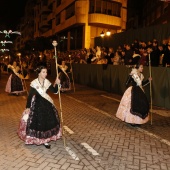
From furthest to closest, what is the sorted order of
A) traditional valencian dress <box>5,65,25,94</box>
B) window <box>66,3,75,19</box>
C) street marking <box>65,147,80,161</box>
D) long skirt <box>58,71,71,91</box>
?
1. window <box>66,3,75,19</box>
2. long skirt <box>58,71,71,91</box>
3. traditional valencian dress <box>5,65,25,94</box>
4. street marking <box>65,147,80,161</box>

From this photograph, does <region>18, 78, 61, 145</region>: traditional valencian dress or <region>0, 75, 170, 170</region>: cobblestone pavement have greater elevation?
<region>18, 78, 61, 145</region>: traditional valencian dress

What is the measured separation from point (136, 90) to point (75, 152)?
3.38 meters

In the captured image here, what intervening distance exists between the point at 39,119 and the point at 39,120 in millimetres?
23

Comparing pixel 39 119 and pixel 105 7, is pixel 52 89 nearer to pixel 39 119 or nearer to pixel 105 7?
pixel 39 119

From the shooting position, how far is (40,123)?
6.41 m

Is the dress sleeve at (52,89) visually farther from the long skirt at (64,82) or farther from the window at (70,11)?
the window at (70,11)

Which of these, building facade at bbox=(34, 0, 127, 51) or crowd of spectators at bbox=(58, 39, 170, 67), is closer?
crowd of spectators at bbox=(58, 39, 170, 67)

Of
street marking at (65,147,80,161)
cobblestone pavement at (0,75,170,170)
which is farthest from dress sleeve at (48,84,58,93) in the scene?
street marking at (65,147,80,161)

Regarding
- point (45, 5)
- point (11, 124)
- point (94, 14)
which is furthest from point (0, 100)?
point (45, 5)

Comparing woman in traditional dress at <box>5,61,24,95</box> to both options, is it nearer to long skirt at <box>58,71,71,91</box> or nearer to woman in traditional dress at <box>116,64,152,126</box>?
long skirt at <box>58,71,71,91</box>

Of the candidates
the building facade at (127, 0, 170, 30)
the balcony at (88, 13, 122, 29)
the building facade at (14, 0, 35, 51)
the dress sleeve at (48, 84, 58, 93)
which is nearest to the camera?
→ the dress sleeve at (48, 84, 58, 93)

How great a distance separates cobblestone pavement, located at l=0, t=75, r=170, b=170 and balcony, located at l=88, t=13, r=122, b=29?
78.7 ft

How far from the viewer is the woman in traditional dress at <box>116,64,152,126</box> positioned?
8656 mm

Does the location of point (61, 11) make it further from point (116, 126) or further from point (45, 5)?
point (116, 126)
